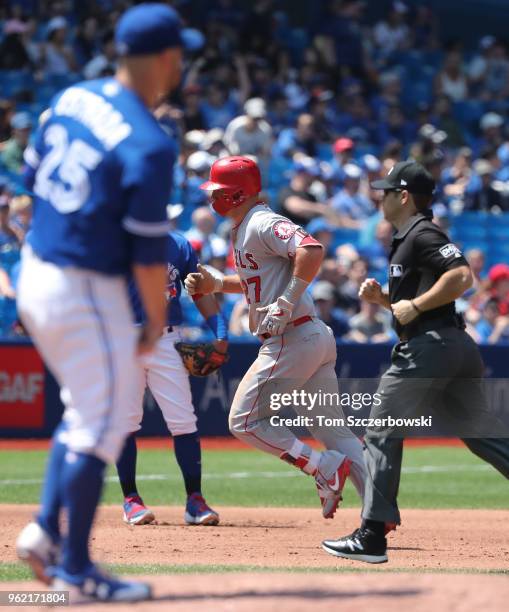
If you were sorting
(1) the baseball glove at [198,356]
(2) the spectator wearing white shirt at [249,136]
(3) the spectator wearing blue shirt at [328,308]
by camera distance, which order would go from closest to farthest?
(1) the baseball glove at [198,356]
(3) the spectator wearing blue shirt at [328,308]
(2) the spectator wearing white shirt at [249,136]

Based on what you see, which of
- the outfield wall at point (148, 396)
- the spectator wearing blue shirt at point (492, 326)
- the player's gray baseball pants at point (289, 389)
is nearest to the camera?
the player's gray baseball pants at point (289, 389)

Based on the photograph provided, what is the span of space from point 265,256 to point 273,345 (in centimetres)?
54

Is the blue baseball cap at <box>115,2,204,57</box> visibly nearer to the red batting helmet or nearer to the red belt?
the red batting helmet

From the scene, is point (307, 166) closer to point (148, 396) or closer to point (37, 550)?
point (148, 396)

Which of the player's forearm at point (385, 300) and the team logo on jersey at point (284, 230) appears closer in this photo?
the player's forearm at point (385, 300)

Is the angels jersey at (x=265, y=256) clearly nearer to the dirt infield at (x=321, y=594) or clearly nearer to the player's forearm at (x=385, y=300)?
the player's forearm at (x=385, y=300)

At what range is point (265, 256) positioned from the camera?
24.2 ft

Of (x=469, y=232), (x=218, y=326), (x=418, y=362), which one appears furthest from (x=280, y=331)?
(x=469, y=232)

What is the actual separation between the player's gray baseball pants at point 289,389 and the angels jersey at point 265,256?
0.15m

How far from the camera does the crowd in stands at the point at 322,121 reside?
15.8 metres

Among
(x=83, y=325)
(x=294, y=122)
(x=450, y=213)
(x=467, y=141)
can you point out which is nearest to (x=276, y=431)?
(x=83, y=325)

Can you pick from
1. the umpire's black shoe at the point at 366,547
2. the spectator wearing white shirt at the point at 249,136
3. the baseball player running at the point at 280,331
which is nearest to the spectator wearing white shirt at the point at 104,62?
the spectator wearing white shirt at the point at 249,136

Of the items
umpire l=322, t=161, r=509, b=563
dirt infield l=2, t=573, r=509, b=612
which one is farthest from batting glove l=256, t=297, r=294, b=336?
dirt infield l=2, t=573, r=509, b=612

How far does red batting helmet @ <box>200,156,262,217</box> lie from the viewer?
7.50 metres
